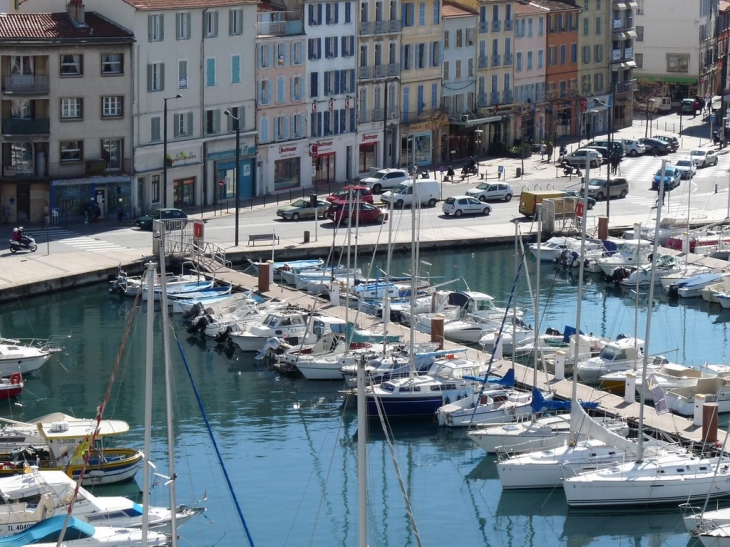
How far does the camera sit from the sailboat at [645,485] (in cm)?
5616

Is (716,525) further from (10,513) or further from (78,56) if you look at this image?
(78,56)

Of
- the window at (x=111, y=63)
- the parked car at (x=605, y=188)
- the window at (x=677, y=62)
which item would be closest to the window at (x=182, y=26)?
the window at (x=111, y=63)

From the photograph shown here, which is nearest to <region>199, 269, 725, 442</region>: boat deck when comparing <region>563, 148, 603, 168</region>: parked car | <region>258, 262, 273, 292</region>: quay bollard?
<region>258, 262, 273, 292</region>: quay bollard

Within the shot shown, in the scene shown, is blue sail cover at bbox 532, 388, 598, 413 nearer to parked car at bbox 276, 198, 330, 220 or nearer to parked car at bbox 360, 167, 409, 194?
parked car at bbox 276, 198, 330, 220

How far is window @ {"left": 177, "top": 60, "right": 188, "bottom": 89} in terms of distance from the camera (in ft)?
328

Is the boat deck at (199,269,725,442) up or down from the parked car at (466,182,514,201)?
down

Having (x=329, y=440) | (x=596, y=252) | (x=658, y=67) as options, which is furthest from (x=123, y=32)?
(x=658, y=67)

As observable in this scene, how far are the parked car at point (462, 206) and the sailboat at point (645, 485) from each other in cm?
4760

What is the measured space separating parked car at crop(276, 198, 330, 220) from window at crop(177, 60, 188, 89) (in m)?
8.79

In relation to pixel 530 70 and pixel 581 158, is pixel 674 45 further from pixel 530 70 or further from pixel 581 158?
pixel 581 158

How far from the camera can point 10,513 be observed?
50.6 meters

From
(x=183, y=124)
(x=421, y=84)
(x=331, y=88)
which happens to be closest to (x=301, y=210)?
(x=183, y=124)

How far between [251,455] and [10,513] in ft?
40.6

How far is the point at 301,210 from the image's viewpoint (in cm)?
9969
